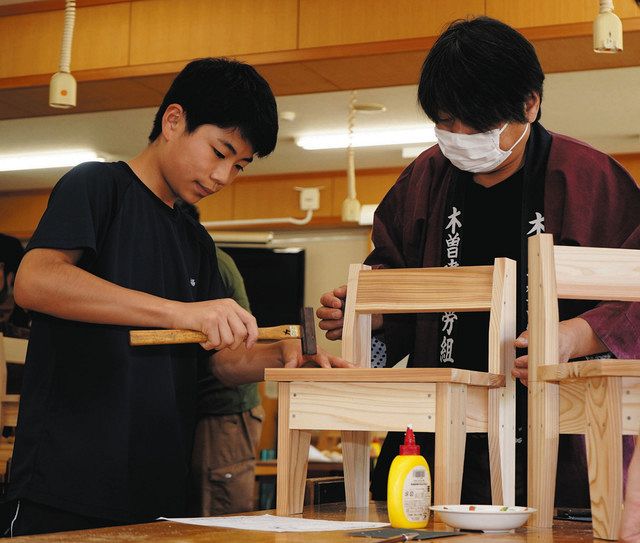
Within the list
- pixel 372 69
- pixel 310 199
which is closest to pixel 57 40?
pixel 372 69

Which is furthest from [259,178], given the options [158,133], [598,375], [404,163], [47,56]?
[598,375]

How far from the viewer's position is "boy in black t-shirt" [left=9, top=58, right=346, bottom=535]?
1.80 m

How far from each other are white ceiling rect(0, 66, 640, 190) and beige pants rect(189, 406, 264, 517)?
11.1 ft

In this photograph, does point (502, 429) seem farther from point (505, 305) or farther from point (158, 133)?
point (158, 133)

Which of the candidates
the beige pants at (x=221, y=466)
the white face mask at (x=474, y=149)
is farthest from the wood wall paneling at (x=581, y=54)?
the white face mask at (x=474, y=149)

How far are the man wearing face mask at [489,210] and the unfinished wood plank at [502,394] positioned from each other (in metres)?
0.04

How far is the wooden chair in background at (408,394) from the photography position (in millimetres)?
1720

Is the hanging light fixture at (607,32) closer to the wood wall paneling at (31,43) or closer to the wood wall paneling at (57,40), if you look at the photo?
the wood wall paneling at (57,40)

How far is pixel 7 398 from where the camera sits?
3801mm

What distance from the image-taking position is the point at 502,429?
1.96 meters

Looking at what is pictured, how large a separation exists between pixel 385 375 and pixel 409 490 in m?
0.20

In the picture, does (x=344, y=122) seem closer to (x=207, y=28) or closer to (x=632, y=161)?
(x=207, y=28)

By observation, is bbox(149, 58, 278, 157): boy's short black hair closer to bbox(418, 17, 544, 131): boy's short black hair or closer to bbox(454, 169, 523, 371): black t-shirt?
bbox(418, 17, 544, 131): boy's short black hair

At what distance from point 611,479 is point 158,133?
1.18 m
